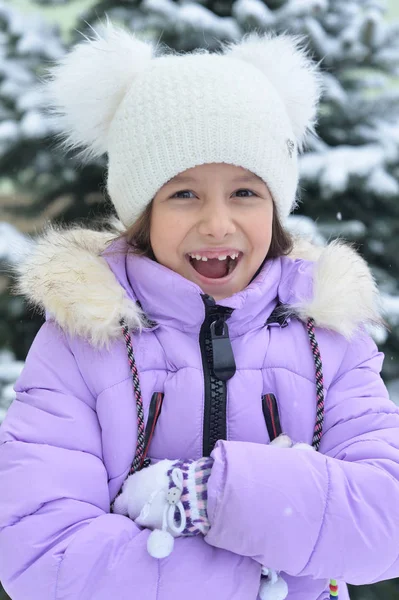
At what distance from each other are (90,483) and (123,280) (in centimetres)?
43

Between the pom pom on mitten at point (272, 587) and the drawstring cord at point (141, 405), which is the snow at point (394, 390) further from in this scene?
the pom pom on mitten at point (272, 587)

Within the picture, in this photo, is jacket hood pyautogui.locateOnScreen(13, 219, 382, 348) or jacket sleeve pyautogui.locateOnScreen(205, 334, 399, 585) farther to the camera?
jacket hood pyautogui.locateOnScreen(13, 219, 382, 348)

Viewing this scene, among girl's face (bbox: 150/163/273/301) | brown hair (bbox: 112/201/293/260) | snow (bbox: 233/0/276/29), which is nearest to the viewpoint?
girl's face (bbox: 150/163/273/301)

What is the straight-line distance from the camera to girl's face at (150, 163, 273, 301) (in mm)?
1250

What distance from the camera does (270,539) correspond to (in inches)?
37.9

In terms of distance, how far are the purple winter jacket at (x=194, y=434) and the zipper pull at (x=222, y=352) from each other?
0.9 inches

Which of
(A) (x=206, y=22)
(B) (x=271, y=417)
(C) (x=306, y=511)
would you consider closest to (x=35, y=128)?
(A) (x=206, y=22)

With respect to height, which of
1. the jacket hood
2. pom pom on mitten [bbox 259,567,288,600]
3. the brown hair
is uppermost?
the brown hair

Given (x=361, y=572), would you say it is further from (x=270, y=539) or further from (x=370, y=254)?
(x=370, y=254)

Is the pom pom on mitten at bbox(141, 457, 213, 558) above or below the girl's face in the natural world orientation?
below

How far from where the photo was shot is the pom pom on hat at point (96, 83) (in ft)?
4.59

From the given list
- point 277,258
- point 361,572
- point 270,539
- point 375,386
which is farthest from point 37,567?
point 277,258

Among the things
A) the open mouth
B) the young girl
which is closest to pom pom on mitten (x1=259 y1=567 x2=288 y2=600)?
the young girl

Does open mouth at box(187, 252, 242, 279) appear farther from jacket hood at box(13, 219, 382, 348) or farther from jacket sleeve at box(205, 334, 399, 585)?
jacket sleeve at box(205, 334, 399, 585)
